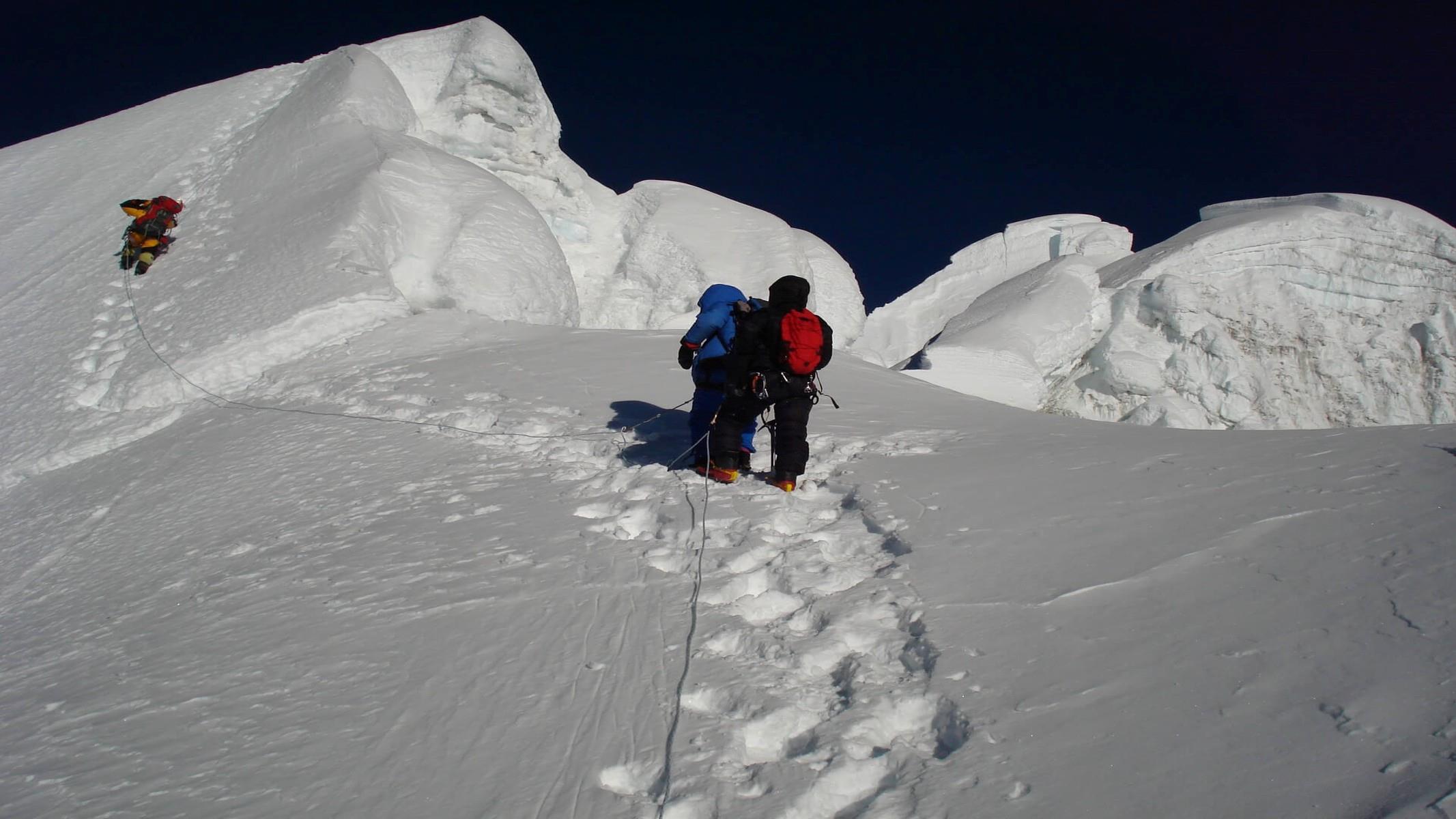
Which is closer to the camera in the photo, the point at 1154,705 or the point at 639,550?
the point at 1154,705

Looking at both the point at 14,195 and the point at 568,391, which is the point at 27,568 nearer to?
the point at 568,391

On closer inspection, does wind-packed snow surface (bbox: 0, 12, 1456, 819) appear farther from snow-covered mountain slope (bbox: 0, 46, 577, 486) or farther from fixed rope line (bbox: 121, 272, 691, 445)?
snow-covered mountain slope (bbox: 0, 46, 577, 486)

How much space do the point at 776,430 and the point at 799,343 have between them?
0.51 metres

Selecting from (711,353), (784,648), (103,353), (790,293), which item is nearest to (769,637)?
(784,648)

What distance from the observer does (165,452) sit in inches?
276

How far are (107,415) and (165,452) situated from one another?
1834mm

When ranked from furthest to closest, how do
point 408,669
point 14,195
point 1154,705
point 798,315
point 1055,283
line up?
→ 1. point 1055,283
2. point 14,195
3. point 798,315
4. point 408,669
5. point 1154,705

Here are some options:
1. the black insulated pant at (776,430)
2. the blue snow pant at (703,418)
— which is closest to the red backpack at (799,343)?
the black insulated pant at (776,430)

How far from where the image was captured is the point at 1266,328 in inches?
725

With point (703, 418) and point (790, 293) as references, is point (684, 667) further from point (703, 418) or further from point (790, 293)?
point (703, 418)

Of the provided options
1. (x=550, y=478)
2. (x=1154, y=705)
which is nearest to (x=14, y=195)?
(x=550, y=478)

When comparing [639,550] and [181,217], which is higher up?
[181,217]

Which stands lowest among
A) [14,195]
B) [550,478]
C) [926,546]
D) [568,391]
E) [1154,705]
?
[1154,705]

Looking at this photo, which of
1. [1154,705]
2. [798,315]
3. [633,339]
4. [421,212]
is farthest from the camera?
[421,212]
